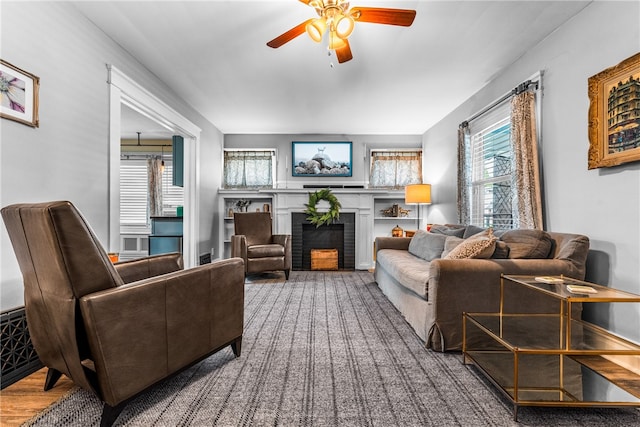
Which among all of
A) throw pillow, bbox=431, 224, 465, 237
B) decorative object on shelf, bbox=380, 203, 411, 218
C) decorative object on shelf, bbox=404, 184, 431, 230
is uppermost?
decorative object on shelf, bbox=404, 184, 431, 230

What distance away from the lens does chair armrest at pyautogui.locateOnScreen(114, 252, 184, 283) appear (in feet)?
6.24

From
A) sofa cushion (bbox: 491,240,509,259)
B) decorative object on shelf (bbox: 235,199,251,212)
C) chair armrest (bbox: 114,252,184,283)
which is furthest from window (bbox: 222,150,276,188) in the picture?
sofa cushion (bbox: 491,240,509,259)

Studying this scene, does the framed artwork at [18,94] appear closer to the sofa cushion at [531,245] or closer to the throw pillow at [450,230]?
the sofa cushion at [531,245]

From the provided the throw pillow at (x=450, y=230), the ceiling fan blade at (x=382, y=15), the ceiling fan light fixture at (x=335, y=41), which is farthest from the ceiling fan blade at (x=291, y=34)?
the throw pillow at (x=450, y=230)

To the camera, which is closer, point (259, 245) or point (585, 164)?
point (585, 164)

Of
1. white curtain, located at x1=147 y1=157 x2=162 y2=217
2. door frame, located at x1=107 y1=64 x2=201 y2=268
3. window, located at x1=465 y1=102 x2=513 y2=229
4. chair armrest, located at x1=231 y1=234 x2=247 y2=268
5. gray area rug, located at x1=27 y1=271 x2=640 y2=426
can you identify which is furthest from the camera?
white curtain, located at x1=147 y1=157 x2=162 y2=217

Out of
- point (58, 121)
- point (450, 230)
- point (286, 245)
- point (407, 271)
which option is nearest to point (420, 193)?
point (450, 230)

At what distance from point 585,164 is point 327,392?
2.47 m

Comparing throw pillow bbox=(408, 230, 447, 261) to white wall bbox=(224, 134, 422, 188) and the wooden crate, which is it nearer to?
the wooden crate

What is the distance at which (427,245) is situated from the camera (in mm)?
3449

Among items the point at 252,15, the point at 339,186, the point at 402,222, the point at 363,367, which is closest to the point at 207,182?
the point at 339,186

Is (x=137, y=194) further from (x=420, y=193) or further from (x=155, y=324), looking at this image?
(x=155, y=324)

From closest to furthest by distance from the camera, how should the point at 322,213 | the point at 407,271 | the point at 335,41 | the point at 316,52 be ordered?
the point at 335,41, the point at 407,271, the point at 316,52, the point at 322,213

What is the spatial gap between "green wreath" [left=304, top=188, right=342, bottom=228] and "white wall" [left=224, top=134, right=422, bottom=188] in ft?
2.12
